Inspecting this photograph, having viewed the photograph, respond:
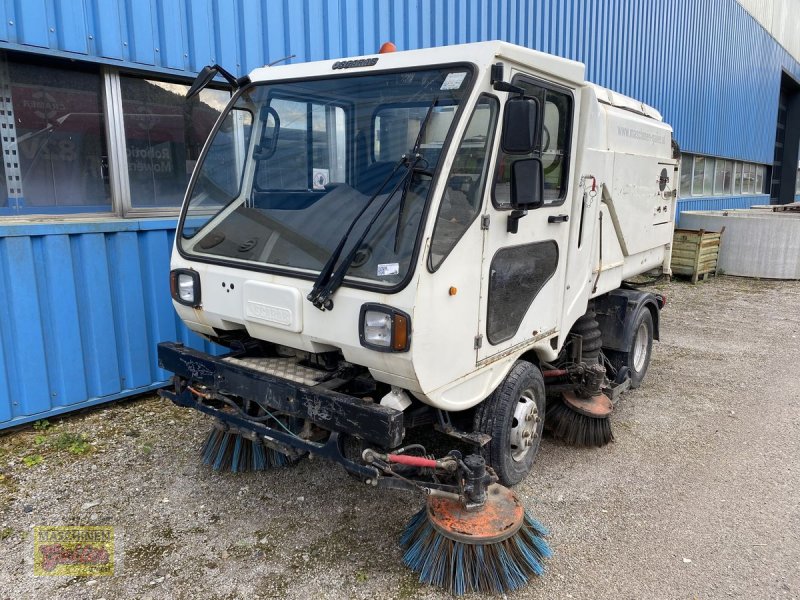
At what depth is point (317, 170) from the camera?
11.5 ft

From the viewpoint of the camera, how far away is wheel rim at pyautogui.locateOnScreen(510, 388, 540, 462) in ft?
12.0

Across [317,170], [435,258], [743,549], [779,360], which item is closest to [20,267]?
[317,170]

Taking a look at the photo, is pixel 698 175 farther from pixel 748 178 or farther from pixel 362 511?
pixel 362 511

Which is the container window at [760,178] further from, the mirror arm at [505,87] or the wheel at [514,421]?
the mirror arm at [505,87]

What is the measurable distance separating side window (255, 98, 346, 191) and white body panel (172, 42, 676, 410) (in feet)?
0.67

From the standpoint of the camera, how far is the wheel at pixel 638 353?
17.7 ft

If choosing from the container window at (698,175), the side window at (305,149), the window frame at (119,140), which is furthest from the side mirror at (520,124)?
the container window at (698,175)

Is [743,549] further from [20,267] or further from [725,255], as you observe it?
[725,255]

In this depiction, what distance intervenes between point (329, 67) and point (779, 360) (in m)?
6.14

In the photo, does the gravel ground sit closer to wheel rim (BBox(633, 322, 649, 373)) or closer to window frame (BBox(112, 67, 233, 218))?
wheel rim (BBox(633, 322, 649, 373))

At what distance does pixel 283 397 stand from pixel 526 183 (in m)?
1.61

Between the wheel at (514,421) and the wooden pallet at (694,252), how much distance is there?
9390mm

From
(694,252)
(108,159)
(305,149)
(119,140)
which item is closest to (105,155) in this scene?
(108,159)

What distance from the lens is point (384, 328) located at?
2715mm
